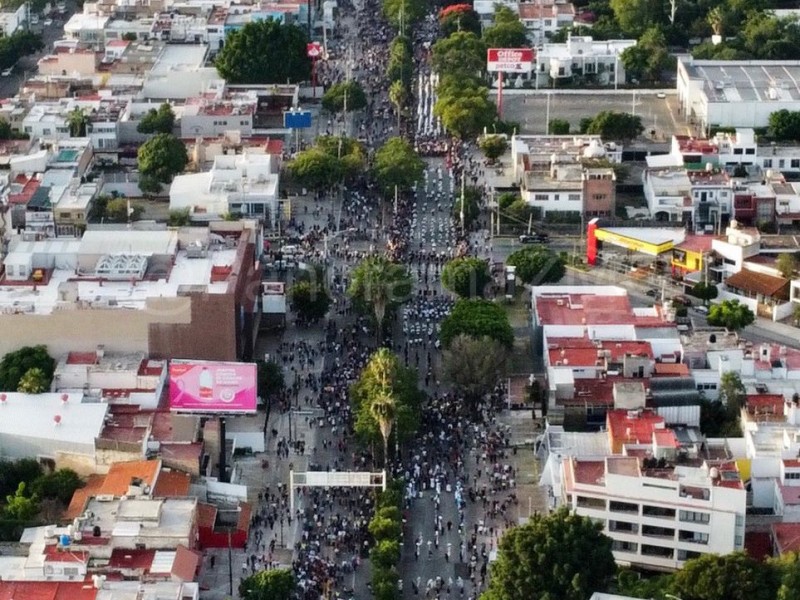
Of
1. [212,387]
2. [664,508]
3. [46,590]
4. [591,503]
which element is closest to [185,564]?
[46,590]

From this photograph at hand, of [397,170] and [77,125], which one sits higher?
[77,125]

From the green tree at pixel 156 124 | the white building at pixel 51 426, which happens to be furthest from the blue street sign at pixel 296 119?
the white building at pixel 51 426

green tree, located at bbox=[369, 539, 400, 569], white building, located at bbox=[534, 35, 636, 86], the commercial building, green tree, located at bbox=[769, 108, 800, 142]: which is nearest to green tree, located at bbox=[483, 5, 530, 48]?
white building, located at bbox=[534, 35, 636, 86]

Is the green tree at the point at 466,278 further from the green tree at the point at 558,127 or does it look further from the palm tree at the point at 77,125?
the palm tree at the point at 77,125

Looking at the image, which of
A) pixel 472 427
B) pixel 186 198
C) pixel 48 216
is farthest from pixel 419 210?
pixel 472 427

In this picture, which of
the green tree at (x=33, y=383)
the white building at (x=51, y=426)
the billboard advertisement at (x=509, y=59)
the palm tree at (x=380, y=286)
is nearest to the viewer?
the white building at (x=51, y=426)

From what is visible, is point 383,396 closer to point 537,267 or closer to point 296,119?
point 537,267

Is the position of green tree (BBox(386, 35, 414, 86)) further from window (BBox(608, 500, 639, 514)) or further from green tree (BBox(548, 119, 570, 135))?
window (BBox(608, 500, 639, 514))
